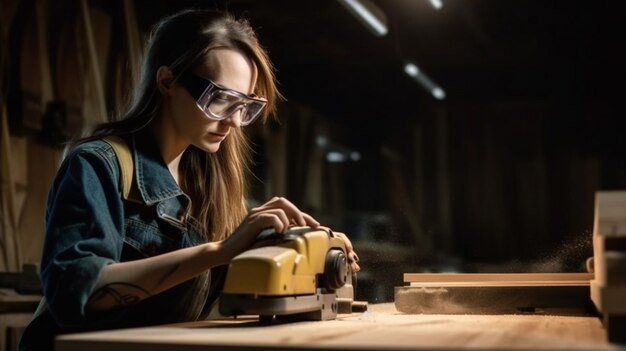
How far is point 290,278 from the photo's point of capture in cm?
163

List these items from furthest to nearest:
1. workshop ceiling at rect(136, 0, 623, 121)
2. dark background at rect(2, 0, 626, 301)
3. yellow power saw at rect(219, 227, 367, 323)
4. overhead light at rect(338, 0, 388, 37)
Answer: dark background at rect(2, 0, 626, 301) → workshop ceiling at rect(136, 0, 623, 121) → overhead light at rect(338, 0, 388, 37) → yellow power saw at rect(219, 227, 367, 323)

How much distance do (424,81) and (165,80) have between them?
162 inches

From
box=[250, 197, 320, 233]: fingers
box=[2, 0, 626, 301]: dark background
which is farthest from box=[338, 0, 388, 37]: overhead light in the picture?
box=[250, 197, 320, 233]: fingers

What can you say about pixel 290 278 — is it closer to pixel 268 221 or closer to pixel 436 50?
pixel 268 221

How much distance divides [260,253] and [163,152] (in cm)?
62

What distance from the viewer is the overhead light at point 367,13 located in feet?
14.1

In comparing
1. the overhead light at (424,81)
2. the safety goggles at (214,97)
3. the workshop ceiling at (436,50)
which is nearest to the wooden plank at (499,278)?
the safety goggles at (214,97)

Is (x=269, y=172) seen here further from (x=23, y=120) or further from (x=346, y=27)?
(x=23, y=120)

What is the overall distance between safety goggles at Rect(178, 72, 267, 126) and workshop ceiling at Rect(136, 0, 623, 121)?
2342 mm

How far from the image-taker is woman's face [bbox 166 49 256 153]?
2023mm

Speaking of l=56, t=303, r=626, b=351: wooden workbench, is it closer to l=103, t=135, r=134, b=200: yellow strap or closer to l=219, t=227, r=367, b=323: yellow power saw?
l=219, t=227, r=367, b=323: yellow power saw

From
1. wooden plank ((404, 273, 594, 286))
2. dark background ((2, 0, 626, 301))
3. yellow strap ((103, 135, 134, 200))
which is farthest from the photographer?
dark background ((2, 0, 626, 301))

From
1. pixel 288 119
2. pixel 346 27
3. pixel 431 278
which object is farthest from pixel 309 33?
pixel 431 278

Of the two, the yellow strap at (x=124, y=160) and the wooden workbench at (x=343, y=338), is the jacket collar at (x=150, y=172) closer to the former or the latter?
the yellow strap at (x=124, y=160)
